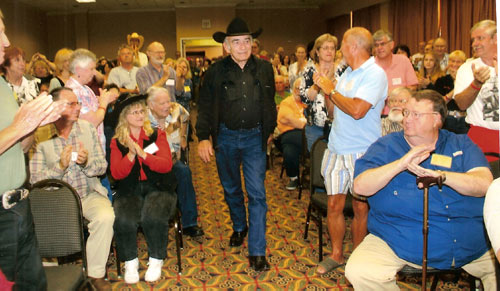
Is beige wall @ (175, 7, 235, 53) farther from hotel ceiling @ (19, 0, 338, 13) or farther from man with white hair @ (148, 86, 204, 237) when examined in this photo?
man with white hair @ (148, 86, 204, 237)

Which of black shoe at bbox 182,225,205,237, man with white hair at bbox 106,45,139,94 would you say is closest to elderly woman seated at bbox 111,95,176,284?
black shoe at bbox 182,225,205,237

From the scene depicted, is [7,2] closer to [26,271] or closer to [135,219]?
[135,219]

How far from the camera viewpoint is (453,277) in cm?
290

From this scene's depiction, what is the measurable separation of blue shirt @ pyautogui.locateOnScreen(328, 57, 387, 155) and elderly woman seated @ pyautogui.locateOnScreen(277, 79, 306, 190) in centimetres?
219

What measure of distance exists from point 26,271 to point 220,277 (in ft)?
Answer: 5.06

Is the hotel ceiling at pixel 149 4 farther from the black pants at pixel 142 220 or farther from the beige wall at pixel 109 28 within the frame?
the black pants at pixel 142 220

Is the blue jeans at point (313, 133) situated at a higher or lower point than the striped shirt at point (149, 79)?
lower

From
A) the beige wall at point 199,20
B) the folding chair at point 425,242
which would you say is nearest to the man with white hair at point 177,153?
the folding chair at point 425,242

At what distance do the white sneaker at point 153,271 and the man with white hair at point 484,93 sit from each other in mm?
2508

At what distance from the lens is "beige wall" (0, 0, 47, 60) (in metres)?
14.1

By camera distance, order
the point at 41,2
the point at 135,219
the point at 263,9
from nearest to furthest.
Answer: the point at 135,219 < the point at 41,2 < the point at 263,9

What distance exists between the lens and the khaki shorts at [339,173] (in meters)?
2.87

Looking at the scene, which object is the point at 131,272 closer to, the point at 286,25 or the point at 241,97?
the point at 241,97

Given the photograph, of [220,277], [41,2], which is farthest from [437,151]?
[41,2]
